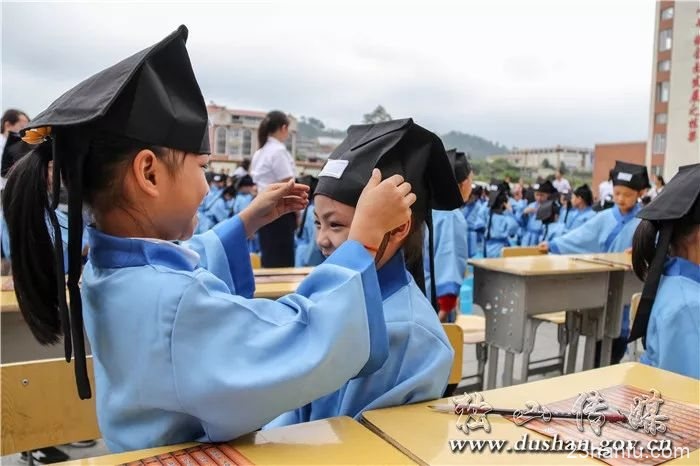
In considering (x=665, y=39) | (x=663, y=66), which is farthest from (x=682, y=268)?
(x=663, y=66)

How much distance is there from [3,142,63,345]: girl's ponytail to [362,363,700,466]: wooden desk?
618 millimetres

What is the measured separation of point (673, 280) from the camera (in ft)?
6.35

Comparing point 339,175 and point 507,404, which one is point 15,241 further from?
point 507,404

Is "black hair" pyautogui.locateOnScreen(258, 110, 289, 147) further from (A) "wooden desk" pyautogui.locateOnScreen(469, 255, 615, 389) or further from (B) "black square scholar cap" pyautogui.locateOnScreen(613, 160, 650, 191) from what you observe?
(B) "black square scholar cap" pyautogui.locateOnScreen(613, 160, 650, 191)

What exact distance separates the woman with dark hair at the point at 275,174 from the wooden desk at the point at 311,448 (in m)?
4.11

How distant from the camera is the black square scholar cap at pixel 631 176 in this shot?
182 inches

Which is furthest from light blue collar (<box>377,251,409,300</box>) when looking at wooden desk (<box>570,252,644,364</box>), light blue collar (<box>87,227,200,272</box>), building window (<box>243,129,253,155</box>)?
building window (<box>243,129,253,155</box>)

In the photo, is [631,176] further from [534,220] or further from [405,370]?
[534,220]

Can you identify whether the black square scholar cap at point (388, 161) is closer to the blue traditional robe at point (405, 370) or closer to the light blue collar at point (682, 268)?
the blue traditional robe at point (405, 370)

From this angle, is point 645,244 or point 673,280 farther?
point 645,244

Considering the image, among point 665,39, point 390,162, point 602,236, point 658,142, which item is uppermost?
point 665,39

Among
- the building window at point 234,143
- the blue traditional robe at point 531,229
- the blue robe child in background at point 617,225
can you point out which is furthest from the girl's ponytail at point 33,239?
the building window at point 234,143

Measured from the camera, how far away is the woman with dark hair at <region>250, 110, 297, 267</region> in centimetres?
509

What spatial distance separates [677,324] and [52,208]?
1.86 metres
